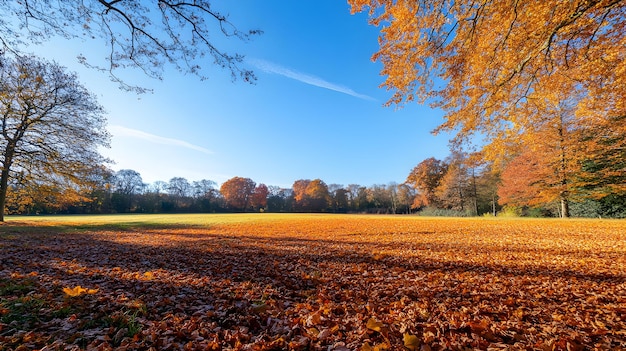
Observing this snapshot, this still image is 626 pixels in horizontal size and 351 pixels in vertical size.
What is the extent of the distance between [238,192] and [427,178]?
50.0 m

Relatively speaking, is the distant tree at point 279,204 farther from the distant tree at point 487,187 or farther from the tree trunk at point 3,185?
the tree trunk at point 3,185

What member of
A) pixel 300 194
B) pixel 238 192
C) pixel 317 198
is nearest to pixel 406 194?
pixel 317 198

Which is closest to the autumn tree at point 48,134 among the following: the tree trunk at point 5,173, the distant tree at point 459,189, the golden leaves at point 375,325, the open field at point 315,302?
the tree trunk at point 5,173

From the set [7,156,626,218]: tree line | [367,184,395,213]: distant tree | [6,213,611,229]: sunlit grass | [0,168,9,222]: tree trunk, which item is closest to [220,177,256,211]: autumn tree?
[7,156,626,218]: tree line

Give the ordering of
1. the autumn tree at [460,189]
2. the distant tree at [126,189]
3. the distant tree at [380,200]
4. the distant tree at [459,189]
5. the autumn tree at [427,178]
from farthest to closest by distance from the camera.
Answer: the distant tree at [380,200] < the distant tree at [126,189] < the autumn tree at [427,178] < the distant tree at [459,189] < the autumn tree at [460,189]

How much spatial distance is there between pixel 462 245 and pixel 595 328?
18.1 feet

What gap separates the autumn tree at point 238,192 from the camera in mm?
68562

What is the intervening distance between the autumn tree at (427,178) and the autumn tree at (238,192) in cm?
4482

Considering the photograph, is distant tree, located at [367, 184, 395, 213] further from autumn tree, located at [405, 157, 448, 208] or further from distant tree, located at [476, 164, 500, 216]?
distant tree, located at [476, 164, 500, 216]

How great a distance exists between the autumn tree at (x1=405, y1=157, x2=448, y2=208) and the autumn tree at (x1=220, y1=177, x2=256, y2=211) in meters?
44.8

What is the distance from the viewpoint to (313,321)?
2729mm

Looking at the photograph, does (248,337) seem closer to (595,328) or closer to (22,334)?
(22,334)

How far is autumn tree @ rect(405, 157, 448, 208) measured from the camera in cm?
4804

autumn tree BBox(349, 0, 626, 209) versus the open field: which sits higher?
autumn tree BBox(349, 0, 626, 209)
